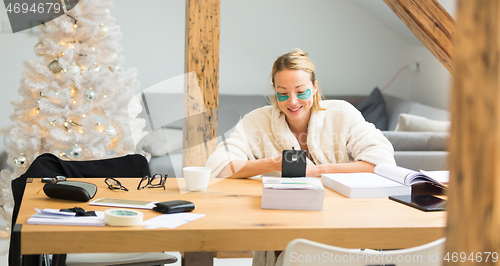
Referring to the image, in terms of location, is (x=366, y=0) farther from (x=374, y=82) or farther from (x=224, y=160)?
(x=224, y=160)

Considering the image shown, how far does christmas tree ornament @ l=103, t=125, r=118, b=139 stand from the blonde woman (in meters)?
1.06

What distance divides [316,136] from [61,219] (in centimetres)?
113

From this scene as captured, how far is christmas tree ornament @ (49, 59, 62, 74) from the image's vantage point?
2.33 meters

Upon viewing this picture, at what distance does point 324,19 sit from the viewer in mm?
4977

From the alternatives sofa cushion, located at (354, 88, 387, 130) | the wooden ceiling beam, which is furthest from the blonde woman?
sofa cushion, located at (354, 88, 387, 130)

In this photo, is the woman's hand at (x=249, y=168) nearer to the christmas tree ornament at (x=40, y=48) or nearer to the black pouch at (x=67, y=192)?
the black pouch at (x=67, y=192)

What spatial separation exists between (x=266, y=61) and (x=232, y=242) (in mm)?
4203

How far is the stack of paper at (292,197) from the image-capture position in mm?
995

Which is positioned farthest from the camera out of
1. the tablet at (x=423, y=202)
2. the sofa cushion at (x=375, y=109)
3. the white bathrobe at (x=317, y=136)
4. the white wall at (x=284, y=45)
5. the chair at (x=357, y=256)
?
the sofa cushion at (x=375, y=109)

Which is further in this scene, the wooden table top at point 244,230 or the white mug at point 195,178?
the white mug at point 195,178

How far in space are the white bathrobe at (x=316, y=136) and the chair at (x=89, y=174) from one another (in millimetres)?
356

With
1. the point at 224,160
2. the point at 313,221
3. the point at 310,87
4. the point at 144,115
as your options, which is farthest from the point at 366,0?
the point at 313,221

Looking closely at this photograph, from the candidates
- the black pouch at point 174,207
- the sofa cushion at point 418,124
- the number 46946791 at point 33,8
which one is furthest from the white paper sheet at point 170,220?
the sofa cushion at point 418,124

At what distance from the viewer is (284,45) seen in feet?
16.1
